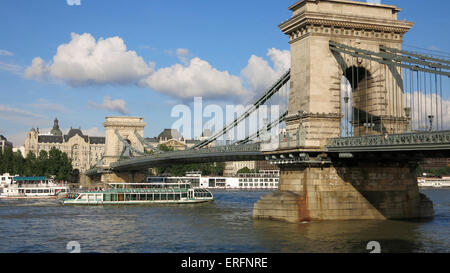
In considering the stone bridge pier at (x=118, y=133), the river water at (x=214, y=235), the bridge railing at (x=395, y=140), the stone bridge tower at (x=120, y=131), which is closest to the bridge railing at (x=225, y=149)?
the river water at (x=214, y=235)

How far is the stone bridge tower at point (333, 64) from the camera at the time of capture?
138 feet

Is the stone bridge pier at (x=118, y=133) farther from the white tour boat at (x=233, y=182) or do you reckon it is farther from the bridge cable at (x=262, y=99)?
the bridge cable at (x=262, y=99)

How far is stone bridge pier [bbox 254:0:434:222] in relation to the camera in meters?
40.8

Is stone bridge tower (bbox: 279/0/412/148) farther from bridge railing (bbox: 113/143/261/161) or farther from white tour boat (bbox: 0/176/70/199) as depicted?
white tour boat (bbox: 0/176/70/199)

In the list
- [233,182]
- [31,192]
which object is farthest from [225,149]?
[233,182]

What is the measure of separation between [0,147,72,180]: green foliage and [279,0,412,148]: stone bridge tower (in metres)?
103

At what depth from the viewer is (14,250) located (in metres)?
30.1

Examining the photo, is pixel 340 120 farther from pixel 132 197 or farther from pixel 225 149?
pixel 132 197

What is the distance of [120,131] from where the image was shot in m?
132

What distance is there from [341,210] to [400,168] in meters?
7.11

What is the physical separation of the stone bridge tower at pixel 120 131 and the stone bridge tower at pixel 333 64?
3604 inches

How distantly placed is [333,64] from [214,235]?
17.8 metres

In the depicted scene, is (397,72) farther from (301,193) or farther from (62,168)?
(62,168)
